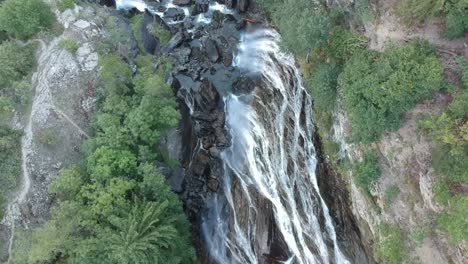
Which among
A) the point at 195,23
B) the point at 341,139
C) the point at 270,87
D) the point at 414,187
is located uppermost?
the point at 195,23

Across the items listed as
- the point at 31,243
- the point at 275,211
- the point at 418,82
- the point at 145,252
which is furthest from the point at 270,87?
the point at 31,243

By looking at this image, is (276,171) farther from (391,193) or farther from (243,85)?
(391,193)

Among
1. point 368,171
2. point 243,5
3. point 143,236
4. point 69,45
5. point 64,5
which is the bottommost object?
point 143,236

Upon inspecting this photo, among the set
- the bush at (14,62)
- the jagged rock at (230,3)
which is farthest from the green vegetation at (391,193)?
the bush at (14,62)

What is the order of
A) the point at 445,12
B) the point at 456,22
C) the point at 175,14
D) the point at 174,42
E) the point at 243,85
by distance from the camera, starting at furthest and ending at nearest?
the point at 175,14 < the point at 174,42 < the point at 243,85 < the point at 445,12 < the point at 456,22

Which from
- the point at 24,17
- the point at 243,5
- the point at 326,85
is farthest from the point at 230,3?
the point at 24,17

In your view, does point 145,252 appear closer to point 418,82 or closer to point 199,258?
point 199,258

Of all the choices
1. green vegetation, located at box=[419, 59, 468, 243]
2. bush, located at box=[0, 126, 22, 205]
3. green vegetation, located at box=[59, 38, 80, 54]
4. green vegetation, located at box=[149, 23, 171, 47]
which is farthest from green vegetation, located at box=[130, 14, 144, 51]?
green vegetation, located at box=[419, 59, 468, 243]
